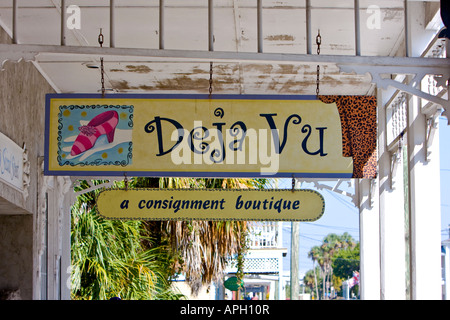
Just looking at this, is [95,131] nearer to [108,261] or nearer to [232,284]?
[108,261]

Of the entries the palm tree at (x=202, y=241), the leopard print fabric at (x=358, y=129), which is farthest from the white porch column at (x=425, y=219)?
the palm tree at (x=202, y=241)

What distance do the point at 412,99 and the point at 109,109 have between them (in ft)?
10.7

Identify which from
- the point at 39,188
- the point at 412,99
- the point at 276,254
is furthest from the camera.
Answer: the point at 276,254

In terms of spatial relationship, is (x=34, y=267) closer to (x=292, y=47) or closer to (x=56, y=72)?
(x=56, y=72)

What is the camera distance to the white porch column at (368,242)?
38.4 feet

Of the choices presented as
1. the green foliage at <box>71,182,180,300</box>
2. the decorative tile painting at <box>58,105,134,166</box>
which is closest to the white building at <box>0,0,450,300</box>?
the decorative tile painting at <box>58,105,134,166</box>

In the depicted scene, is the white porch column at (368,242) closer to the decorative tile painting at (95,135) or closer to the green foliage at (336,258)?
the decorative tile painting at (95,135)

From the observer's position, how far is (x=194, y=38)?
9031 millimetres

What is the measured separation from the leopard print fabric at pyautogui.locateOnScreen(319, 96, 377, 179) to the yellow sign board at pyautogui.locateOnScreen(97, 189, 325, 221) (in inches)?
20.3

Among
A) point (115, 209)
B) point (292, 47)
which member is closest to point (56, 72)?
point (292, 47)

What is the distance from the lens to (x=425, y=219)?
7852 mm

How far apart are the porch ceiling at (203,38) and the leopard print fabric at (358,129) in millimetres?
1522

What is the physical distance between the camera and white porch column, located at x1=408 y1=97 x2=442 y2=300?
7.83 m
